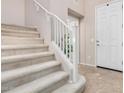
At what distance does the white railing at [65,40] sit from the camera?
110 inches

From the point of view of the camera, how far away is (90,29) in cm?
539

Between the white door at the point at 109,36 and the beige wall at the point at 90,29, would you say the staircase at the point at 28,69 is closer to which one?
the white door at the point at 109,36

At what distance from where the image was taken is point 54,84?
7.64 ft

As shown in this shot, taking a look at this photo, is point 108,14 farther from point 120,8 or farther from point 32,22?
point 32,22

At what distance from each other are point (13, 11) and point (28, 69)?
107 inches

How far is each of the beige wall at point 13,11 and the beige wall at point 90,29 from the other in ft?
8.05

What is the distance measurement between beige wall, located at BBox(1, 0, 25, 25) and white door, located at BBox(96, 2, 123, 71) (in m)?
2.68

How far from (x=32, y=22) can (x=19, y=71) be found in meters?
2.13

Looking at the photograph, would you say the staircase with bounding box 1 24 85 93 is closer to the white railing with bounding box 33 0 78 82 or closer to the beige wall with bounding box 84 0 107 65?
the white railing with bounding box 33 0 78 82

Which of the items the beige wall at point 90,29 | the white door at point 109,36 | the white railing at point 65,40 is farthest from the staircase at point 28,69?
the beige wall at point 90,29

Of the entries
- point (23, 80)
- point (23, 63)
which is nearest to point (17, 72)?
point (23, 80)

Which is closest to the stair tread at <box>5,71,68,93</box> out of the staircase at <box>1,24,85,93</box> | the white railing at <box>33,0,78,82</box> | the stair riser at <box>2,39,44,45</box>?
the staircase at <box>1,24,85,93</box>

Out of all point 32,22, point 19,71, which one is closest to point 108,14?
point 32,22

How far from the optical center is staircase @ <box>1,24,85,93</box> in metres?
1.97
